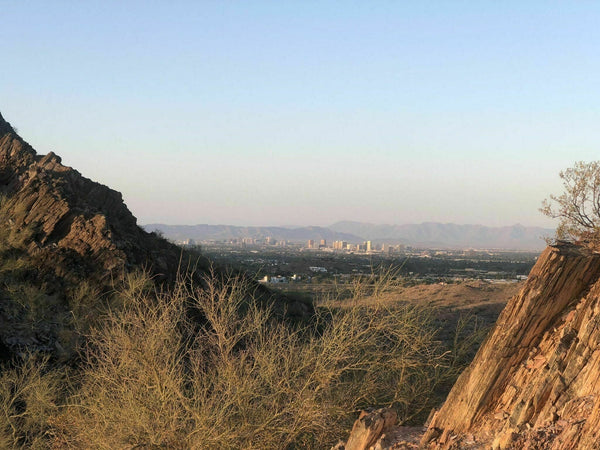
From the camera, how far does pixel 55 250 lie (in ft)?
56.0

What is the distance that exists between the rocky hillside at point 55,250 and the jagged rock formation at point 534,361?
11.3 metres

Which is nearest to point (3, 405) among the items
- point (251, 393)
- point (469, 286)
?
point (251, 393)

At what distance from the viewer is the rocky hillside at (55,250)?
1493cm

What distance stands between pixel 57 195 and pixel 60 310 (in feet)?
15.9

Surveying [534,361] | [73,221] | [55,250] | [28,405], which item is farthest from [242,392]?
[73,221]

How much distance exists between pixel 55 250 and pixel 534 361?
48.6 feet

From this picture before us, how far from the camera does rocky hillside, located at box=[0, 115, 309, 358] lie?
14.9m

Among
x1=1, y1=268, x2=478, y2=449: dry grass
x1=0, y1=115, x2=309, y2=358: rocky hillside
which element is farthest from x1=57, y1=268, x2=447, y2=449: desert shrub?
x1=0, y1=115, x2=309, y2=358: rocky hillside

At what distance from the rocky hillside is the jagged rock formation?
1127 cm

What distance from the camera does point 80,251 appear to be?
17250mm

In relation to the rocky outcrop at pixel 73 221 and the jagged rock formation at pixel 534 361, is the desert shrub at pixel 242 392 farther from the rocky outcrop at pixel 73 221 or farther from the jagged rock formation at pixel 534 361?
the rocky outcrop at pixel 73 221

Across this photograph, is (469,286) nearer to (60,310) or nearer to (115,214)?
(115,214)

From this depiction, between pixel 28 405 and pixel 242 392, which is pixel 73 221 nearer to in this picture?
pixel 28 405

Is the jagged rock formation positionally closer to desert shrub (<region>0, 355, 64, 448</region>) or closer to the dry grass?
the dry grass
